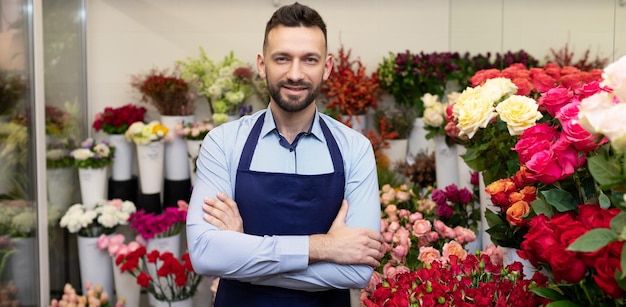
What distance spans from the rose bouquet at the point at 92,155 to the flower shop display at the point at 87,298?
730mm

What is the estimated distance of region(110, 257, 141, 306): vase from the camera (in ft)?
13.6

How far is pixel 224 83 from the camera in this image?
14.5ft

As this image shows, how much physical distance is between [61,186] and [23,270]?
0.95 meters

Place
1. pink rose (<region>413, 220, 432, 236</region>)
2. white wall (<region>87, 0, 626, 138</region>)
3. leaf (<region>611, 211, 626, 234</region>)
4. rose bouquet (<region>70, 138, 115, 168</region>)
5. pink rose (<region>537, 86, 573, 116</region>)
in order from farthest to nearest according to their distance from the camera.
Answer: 1. white wall (<region>87, 0, 626, 138</region>)
2. rose bouquet (<region>70, 138, 115, 168</region>)
3. pink rose (<region>413, 220, 432, 236</region>)
4. pink rose (<region>537, 86, 573, 116</region>)
5. leaf (<region>611, 211, 626, 234</region>)

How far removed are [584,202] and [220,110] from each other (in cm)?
337

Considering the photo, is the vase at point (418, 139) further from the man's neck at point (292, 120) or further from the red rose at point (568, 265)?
the red rose at point (568, 265)

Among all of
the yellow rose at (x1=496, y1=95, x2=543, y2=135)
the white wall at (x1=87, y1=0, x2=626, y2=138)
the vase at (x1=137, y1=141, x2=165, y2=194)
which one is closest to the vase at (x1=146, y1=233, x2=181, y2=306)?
the vase at (x1=137, y1=141, x2=165, y2=194)

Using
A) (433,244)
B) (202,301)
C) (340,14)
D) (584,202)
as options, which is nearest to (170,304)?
(202,301)

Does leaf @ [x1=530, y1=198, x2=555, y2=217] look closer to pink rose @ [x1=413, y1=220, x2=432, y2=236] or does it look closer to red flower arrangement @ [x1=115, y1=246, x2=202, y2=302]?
pink rose @ [x1=413, y1=220, x2=432, y2=236]

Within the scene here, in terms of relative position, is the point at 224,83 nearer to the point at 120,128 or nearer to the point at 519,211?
the point at 120,128

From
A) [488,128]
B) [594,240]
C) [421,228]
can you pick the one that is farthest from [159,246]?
[594,240]

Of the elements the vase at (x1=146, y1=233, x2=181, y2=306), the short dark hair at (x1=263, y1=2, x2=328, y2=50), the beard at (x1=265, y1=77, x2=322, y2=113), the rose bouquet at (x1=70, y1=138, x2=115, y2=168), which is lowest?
the vase at (x1=146, y1=233, x2=181, y2=306)

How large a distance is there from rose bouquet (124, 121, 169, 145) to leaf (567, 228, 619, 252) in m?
3.63

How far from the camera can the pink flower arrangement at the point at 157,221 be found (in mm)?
4156
